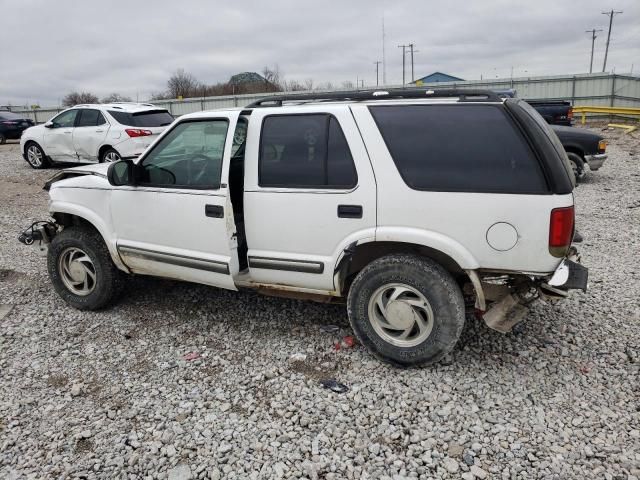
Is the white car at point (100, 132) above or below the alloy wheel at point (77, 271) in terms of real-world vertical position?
above

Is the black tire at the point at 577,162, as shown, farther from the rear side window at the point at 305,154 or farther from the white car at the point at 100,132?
the white car at the point at 100,132

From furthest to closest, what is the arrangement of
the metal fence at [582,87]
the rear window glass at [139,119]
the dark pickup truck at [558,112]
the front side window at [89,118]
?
the metal fence at [582,87]
the dark pickup truck at [558,112]
the front side window at [89,118]
the rear window glass at [139,119]

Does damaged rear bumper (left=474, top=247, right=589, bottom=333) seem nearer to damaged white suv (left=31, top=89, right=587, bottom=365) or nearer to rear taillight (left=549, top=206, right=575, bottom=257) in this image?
damaged white suv (left=31, top=89, right=587, bottom=365)

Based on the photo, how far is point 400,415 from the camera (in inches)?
120

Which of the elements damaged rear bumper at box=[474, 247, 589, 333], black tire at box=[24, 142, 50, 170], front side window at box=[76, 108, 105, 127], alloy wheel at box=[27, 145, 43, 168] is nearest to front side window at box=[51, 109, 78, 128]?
front side window at box=[76, 108, 105, 127]

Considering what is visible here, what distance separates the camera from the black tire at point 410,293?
10.8ft

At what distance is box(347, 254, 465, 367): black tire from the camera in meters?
3.29

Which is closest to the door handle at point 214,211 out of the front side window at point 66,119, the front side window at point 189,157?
the front side window at point 189,157

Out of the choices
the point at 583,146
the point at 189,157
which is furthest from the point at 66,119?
the point at 583,146

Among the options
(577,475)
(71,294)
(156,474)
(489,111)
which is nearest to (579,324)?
(577,475)

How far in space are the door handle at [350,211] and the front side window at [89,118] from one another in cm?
1026

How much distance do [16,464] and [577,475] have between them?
3067 millimetres

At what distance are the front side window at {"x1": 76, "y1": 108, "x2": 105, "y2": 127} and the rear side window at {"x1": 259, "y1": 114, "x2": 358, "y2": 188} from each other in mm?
9635

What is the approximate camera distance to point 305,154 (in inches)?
143
